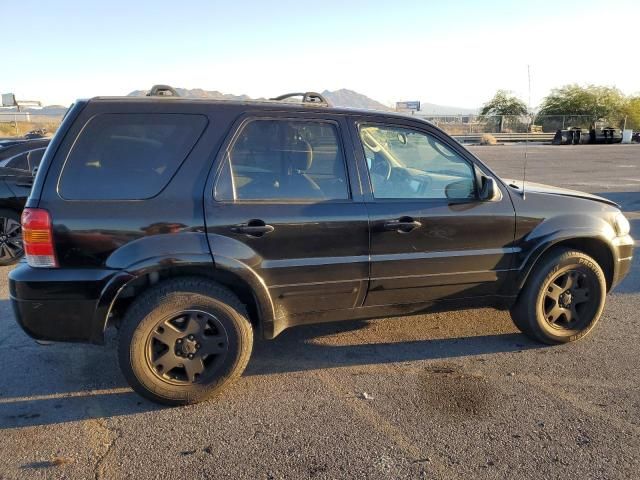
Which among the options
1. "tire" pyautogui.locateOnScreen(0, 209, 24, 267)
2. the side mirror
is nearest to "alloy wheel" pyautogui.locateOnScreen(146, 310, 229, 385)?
the side mirror

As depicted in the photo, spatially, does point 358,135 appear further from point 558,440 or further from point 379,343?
point 558,440

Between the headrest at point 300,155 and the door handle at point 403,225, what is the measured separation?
671 mm

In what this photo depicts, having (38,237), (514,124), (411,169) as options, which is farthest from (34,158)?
(514,124)

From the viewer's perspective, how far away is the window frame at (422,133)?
11.2 feet

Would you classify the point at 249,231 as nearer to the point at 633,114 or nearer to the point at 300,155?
the point at 300,155

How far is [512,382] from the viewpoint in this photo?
3420 mm

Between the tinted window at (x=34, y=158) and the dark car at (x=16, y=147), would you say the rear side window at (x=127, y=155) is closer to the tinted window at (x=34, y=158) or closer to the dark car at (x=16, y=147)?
→ the tinted window at (x=34, y=158)

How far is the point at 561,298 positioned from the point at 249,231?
2.55 meters

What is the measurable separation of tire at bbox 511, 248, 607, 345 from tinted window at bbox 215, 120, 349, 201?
67.1 inches

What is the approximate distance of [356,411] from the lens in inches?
121

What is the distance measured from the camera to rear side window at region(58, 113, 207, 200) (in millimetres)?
2930

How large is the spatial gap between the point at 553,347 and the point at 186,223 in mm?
2992

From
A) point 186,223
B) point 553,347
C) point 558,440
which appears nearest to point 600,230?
point 553,347

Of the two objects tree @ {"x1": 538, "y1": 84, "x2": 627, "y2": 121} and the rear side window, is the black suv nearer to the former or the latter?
the rear side window
